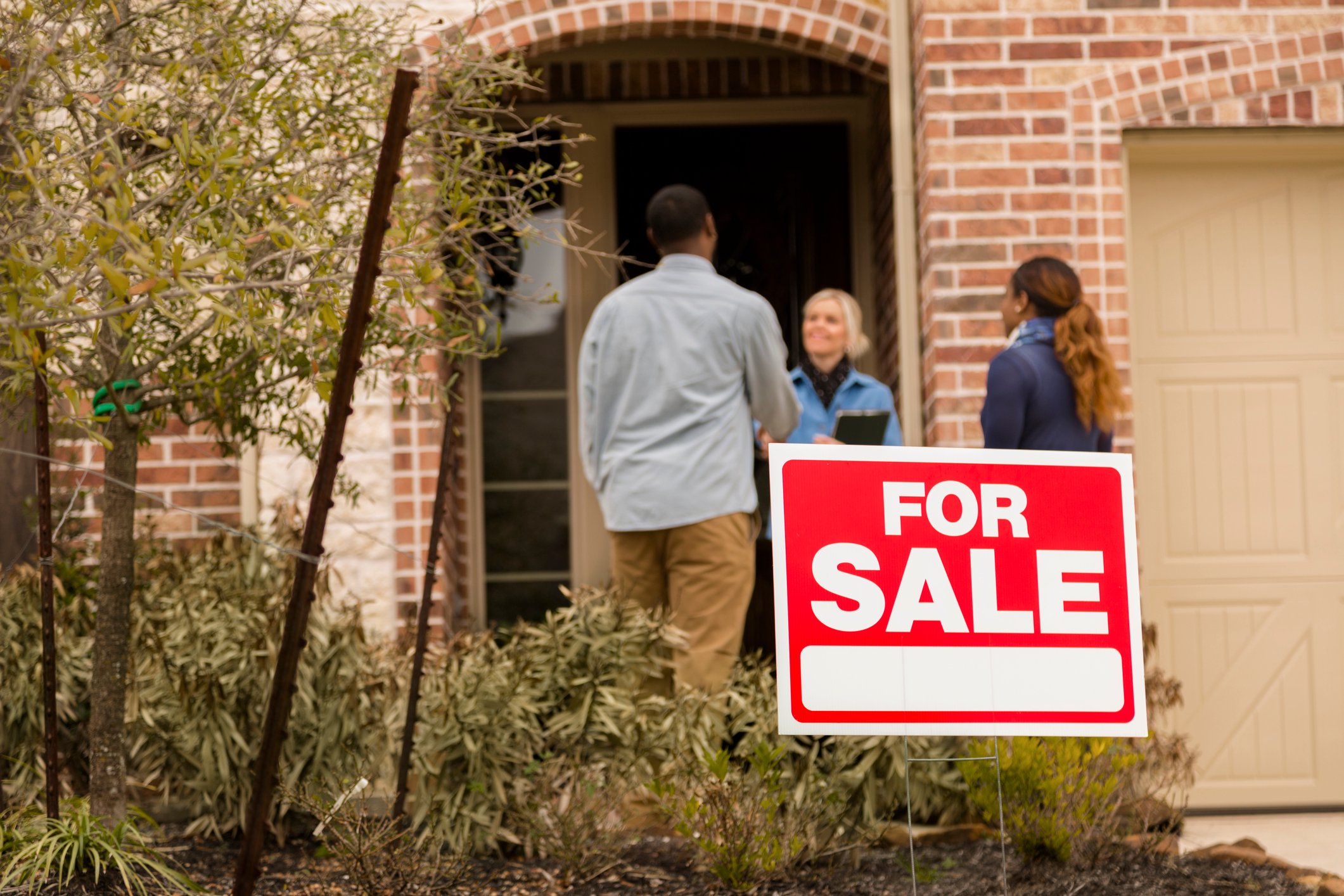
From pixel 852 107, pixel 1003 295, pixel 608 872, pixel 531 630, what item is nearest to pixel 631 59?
pixel 852 107

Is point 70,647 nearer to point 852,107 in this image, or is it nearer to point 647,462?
point 647,462

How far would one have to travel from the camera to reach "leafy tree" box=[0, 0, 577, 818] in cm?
257

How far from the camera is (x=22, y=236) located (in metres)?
2.44

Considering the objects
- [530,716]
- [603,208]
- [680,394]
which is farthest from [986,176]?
[530,716]

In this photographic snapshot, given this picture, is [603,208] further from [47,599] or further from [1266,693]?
[47,599]

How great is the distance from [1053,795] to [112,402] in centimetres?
251

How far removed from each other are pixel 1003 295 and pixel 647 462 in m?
1.60

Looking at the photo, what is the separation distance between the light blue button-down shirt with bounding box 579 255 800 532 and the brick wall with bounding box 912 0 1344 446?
96cm

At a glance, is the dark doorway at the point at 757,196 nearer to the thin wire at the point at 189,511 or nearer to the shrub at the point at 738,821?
the shrub at the point at 738,821

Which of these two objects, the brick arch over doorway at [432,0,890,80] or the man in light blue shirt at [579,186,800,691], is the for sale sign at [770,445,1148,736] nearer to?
the man in light blue shirt at [579,186,800,691]

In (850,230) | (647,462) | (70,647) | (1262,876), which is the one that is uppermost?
(850,230)

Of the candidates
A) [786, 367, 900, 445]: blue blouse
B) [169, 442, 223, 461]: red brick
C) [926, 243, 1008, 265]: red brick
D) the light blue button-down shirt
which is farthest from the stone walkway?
[169, 442, 223, 461]: red brick

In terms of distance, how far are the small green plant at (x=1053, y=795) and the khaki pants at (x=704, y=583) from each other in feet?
3.14

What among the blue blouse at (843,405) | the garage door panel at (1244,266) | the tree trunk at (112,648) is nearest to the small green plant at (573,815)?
the tree trunk at (112,648)
